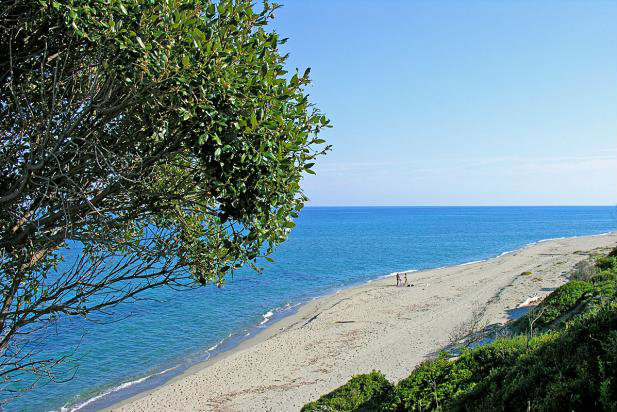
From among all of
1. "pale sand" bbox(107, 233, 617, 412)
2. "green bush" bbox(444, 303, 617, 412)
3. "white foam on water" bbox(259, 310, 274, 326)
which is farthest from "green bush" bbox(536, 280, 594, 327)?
"white foam on water" bbox(259, 310, 274, 326)

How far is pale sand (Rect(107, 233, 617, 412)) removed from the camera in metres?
20.5

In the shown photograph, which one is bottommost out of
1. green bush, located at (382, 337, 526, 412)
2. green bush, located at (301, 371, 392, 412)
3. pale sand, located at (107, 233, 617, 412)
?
pale sand, located at (107, 233, 617, 412)

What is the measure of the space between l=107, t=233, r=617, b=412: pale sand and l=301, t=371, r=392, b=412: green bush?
734 cm

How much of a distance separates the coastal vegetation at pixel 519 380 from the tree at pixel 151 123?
13.8ft

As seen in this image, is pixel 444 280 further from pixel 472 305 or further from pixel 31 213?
pixel 31 213

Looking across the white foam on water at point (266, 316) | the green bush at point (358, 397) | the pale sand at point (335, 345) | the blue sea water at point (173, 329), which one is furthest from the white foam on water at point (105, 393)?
the green bush at point (358, 397)

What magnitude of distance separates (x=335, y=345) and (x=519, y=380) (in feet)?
70.4

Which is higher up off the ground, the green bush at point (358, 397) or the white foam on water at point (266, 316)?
the green bush at point (358, 397)

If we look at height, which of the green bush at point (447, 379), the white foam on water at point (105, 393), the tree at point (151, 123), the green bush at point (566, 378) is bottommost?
the white foam on water at point (105, 393)

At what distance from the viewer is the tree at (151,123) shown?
16.6ft

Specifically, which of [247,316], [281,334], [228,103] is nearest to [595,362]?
[228,103]

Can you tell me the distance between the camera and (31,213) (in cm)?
618

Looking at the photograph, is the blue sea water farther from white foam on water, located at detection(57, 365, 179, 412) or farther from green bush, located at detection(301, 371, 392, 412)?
green bush, located at detection(301, 371, 392, 412)

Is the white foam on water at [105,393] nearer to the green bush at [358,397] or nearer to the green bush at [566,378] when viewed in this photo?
the green bush at [358,397]
